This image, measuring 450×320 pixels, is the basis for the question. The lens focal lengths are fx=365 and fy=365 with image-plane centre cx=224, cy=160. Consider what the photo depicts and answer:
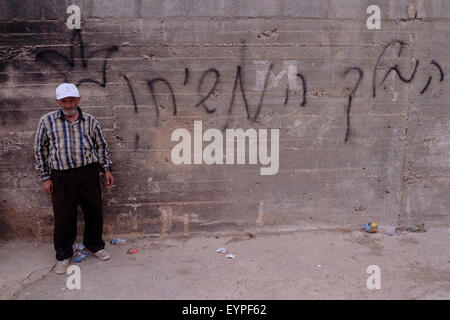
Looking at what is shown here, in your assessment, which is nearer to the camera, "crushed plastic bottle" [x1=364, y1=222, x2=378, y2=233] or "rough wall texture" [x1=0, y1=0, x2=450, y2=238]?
"rough wall texture" [x1=0, y1=0, x2=450, y2=238]

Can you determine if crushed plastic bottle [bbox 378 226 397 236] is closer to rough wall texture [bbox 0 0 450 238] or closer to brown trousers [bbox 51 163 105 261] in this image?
rough wall texture [bbox 0 0 450 238]

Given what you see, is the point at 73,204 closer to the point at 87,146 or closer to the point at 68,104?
the point at 87,146

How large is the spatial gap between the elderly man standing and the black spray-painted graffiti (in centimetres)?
49

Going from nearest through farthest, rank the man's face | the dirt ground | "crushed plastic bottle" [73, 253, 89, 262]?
1. the dirt ground
2. the man's face
3. "crushed plastic bottle" [73, 253, 89, 262]

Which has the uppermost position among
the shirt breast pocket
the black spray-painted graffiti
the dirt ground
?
the black spray-painted graffiti

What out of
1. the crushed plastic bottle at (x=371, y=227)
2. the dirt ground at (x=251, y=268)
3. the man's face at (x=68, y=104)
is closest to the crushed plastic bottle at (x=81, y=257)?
the dirt ground at (x=251, y=268)

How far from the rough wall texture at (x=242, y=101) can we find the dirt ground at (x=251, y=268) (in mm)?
233

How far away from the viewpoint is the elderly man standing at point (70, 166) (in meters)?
3.33

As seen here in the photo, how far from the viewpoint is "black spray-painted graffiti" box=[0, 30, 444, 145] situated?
3.70 meters

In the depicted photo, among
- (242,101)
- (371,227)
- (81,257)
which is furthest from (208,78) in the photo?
(371,227)

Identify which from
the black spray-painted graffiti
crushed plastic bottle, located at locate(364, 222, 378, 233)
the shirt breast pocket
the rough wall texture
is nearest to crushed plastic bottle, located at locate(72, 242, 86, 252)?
the rough wall texture

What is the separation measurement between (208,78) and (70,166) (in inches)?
64.2

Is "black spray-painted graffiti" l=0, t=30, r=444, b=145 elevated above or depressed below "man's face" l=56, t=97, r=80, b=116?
above

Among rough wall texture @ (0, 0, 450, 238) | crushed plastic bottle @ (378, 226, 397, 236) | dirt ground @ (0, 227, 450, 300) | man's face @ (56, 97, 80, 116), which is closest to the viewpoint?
dirt ground @ (0, 227, 450, 300)
